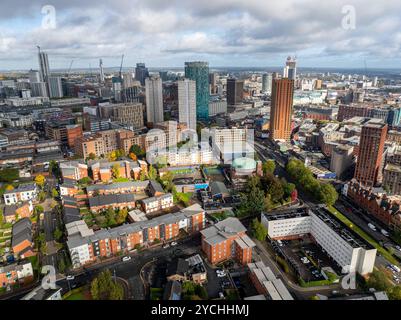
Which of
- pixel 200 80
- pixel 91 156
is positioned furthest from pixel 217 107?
pixel 91 156

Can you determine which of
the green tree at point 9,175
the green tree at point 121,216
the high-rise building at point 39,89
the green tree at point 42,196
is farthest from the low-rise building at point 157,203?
the high-rise building at point 39,89

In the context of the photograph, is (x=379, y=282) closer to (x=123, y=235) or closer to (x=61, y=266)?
(x=123, y=235)

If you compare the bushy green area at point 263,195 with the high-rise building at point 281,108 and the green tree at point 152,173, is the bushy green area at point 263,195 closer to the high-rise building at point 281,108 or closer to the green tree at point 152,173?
the green tree at point 152,173

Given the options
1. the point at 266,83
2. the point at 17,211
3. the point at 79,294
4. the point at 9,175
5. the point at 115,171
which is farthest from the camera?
the point at 266,83

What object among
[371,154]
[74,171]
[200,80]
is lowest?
[74,171]

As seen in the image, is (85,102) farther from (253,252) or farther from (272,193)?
(253,252)

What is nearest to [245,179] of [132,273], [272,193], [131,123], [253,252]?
Answer: [272,193]
